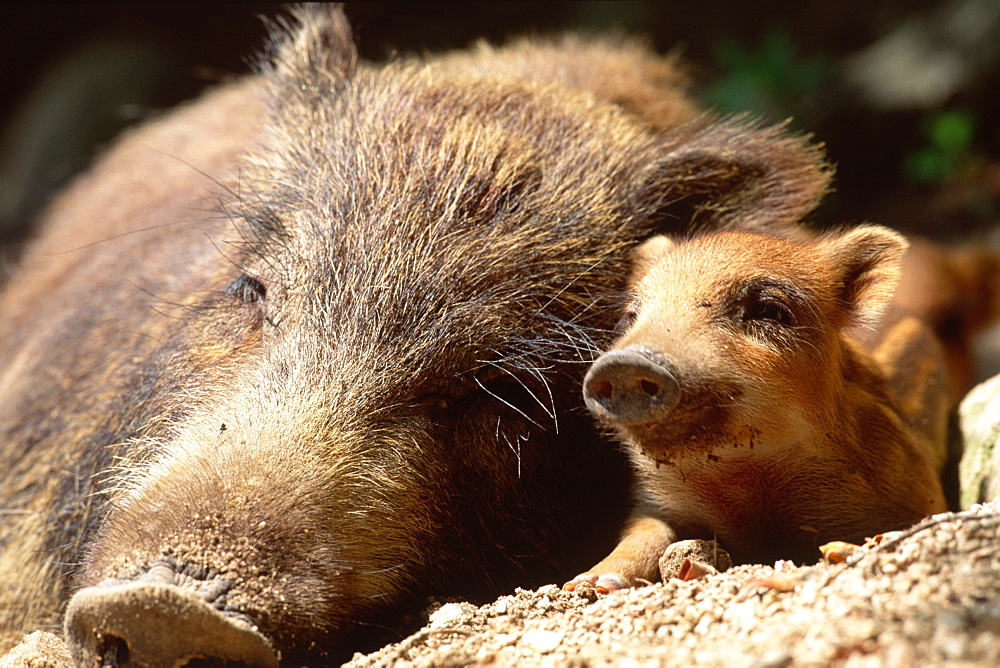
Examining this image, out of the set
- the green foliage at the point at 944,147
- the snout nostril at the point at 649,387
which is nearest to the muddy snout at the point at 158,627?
the snout nostril at the point at 649,387

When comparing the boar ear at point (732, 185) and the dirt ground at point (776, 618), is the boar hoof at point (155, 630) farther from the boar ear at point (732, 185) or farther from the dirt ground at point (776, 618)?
the boar ear at point (732, 185)

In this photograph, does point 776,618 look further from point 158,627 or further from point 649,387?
point 158,627

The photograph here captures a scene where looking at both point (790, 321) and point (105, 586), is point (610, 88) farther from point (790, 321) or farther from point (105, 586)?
point (105, 586)

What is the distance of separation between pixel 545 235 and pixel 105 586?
1569mm

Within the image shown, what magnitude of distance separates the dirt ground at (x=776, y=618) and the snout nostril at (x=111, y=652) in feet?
1.67

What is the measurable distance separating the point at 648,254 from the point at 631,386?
0.78 metres

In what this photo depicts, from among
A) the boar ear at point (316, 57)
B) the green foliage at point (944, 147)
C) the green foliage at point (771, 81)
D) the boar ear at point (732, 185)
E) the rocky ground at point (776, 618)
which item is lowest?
the rocky ground at point (776, 618)

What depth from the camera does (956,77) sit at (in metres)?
7.39

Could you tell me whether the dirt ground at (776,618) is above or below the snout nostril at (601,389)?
below

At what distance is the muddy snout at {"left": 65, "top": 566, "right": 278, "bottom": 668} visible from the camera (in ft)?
6.95

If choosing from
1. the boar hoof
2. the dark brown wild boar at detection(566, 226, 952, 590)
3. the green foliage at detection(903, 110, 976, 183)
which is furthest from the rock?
the green foliage at detection(903, 110, 976, 183)

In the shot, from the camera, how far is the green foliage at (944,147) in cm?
713

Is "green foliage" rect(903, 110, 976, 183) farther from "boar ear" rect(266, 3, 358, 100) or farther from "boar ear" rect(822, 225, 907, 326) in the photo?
"boar ear" rect(266, 3, 358, 100)

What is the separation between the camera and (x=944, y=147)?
726 centimetres
